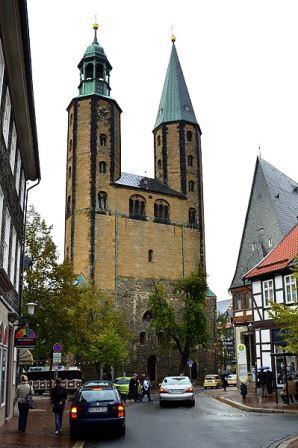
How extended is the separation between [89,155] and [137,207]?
814 centimetres

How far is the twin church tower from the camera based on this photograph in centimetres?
5944

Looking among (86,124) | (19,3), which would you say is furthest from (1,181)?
(86,124)

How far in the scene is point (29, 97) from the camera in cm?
1667

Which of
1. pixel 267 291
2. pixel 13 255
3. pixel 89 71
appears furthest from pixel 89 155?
pixel 13 255

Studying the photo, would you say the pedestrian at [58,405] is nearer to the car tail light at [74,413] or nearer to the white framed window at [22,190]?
the car tail light at [74,413]

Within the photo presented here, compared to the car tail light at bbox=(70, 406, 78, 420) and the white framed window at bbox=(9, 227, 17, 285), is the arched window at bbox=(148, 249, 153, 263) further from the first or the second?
the car tail light at bbox=(70, 406, 78, 420)

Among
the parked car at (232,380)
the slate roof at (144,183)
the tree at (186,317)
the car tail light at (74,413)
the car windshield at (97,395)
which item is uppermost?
the slate roof at (144,183)

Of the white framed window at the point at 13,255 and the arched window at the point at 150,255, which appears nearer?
the white framed window at the point at 13,255

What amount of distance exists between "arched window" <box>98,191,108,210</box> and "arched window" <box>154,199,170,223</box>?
22.4ft

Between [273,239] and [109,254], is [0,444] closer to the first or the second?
[273,239]

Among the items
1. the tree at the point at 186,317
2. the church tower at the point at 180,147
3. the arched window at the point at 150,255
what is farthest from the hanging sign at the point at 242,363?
the church tower at the point at 180,147

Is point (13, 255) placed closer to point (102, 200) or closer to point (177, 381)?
point (177, 381)

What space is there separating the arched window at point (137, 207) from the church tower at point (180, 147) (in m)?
6.73

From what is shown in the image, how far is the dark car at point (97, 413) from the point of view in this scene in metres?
14.9
